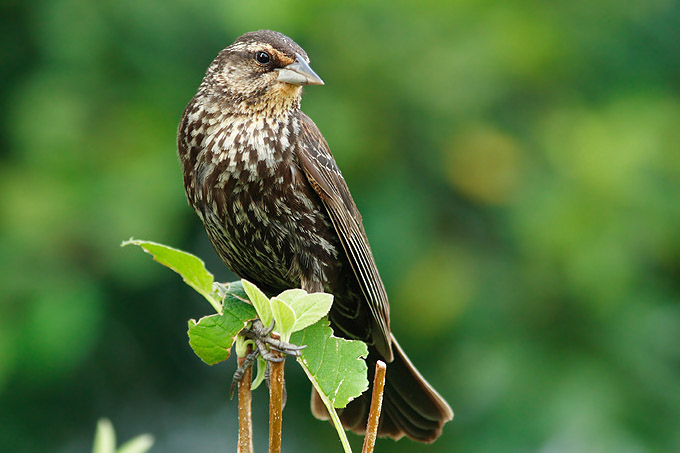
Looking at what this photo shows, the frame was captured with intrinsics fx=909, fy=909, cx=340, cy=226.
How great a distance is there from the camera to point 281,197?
7.75 feet

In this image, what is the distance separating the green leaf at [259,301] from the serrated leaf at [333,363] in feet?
0.34

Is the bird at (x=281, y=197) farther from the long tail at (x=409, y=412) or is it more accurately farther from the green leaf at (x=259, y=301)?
the green leaf at (x=259, y=301)

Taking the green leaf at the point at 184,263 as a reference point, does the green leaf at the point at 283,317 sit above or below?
below

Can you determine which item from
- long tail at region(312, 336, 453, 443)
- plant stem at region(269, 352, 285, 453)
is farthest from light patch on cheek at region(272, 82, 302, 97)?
plant stem at region(269, 352, 285, 453)

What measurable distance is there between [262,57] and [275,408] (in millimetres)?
1325

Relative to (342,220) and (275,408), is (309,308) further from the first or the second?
(342,220)

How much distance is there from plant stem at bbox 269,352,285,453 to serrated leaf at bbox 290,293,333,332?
0.11 m

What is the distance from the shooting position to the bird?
7.59 feet

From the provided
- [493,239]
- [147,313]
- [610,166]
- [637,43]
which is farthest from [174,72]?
[637,43]

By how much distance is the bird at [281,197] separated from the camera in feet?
7.59

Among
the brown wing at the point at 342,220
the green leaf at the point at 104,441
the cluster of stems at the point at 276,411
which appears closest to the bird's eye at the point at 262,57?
the brown wing at the point at 342,220

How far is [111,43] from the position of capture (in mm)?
4496

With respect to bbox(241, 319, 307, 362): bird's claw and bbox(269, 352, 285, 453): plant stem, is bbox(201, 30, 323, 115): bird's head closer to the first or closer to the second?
bbox(241, 319, 307, 362): bird's claw

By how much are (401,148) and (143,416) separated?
7.90ft
